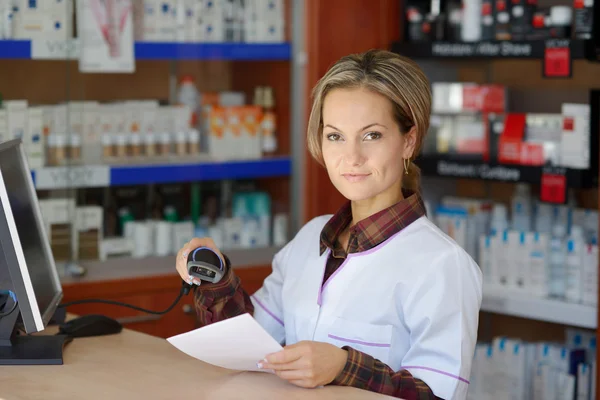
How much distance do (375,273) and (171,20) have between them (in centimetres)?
209

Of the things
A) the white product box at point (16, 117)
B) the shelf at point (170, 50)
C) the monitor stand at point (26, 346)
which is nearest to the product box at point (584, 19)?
the shelf at point (170, 50)

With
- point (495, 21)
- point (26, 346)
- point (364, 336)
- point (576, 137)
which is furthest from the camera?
point (495, 21)

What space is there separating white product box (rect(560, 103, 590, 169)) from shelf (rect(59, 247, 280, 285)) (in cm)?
130

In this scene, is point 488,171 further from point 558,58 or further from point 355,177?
point 355,177

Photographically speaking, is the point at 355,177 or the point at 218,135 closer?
the point at 355,177

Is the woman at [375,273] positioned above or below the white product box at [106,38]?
below

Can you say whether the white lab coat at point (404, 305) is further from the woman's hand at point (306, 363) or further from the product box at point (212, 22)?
the product box at point (212, 22)

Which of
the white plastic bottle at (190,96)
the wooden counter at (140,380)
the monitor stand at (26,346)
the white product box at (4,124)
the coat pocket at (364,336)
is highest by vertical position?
the white plastic bottle at (190,96)

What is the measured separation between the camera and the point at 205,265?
2150mm

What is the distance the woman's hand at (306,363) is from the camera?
1841mm

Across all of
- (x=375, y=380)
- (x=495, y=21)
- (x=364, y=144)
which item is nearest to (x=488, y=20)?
(x=495, y=21)

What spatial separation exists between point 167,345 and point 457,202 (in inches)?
88.8

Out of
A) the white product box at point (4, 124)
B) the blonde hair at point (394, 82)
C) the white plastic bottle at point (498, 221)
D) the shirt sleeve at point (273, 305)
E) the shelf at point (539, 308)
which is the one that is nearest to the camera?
the blonde hair at point (394, 82)

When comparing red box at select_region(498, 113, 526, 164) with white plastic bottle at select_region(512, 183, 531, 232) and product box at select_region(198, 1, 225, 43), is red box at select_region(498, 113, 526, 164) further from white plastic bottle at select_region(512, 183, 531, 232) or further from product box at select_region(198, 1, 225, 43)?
product box at select_region(198, 1, 225, 43)
